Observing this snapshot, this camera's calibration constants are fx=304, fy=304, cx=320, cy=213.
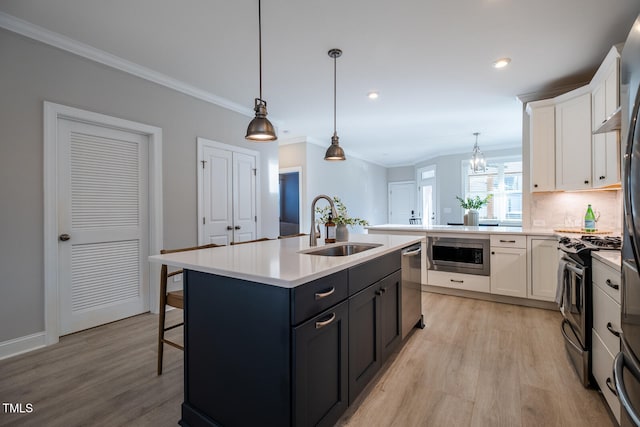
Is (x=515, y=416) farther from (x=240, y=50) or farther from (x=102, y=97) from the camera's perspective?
(x=102, y=97)

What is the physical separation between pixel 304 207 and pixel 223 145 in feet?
7.83

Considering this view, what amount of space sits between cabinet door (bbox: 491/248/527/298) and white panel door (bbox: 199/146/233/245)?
3.38 metres

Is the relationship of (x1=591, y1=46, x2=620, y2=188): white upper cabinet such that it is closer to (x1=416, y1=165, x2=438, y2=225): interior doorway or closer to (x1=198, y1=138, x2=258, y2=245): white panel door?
(x1=198, y1=138, x2=258, y2=245): white panel door

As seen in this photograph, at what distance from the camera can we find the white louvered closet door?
8.98 ft

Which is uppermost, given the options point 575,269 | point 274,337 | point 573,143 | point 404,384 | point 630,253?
point 573,143

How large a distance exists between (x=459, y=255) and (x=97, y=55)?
442cm

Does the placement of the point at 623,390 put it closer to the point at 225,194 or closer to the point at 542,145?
the point at 542,145

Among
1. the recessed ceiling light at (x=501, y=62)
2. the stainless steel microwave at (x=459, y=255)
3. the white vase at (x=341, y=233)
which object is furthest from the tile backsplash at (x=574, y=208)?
the white vase at (x=341, y=233)

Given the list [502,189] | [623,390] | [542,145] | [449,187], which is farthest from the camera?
[449,187]

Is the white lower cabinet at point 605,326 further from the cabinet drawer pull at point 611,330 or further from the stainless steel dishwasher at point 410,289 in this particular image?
the stainless steel dishwasher at point 410,289

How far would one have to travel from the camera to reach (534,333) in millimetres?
2766

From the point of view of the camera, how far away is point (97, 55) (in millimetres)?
2799

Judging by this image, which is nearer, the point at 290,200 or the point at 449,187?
the point at 290,200

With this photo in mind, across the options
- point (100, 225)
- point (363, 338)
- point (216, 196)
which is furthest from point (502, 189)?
point (100, 225)
